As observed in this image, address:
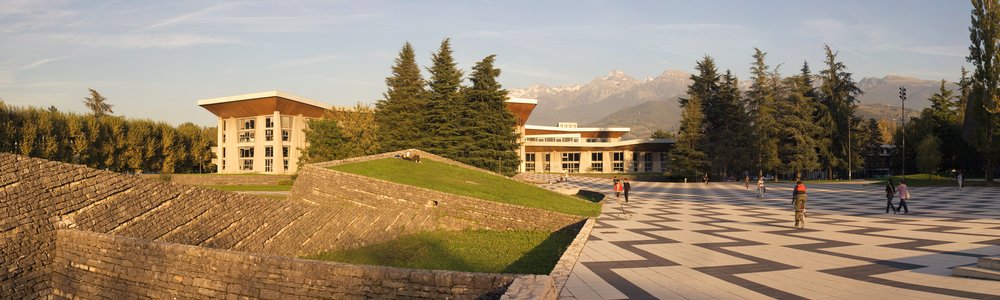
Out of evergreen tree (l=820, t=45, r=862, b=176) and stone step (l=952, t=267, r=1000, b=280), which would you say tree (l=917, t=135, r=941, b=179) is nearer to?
evergreen tree (l=820, t=45, r=862, b=176)

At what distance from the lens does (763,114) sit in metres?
54.5

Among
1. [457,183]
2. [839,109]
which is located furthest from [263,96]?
[839,109]

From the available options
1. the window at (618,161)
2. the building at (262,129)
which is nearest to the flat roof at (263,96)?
the building at (262,129)

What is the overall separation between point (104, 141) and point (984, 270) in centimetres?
6140

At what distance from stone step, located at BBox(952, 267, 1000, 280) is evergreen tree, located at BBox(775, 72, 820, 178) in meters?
49.7

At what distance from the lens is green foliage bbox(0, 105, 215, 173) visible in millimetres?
43156

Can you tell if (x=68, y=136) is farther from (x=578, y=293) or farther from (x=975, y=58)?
(x=975, y=58)

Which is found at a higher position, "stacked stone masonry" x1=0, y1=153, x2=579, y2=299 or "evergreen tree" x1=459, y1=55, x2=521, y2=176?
"evergreen tree" x1=459, y1=55, x2=521, y2=176

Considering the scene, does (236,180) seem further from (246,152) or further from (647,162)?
(647,162)

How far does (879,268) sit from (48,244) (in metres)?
16.0

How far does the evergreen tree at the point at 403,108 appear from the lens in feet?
138

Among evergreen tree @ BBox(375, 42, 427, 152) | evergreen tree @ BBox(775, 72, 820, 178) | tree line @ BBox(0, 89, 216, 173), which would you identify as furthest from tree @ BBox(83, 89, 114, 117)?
evergreen tree @ BBox(775, 72, 820, 178)

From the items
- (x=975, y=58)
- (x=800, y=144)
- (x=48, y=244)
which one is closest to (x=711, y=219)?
(x=48, y=244)

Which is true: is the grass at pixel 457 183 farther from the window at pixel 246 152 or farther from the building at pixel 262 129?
the window at pixel 246 152
